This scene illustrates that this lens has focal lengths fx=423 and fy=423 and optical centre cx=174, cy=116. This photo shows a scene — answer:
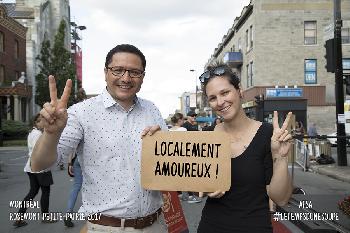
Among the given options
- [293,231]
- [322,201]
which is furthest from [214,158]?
[322,201]

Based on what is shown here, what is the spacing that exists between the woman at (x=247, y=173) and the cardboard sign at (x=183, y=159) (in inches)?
4.3

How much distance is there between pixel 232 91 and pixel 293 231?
4.54m

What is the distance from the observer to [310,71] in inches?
1394

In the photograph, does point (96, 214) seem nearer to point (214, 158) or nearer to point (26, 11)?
point (214, 158)

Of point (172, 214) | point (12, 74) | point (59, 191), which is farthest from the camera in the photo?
point (12, 74)

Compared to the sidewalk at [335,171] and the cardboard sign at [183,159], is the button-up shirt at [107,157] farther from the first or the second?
the sidewalk at [335,171]

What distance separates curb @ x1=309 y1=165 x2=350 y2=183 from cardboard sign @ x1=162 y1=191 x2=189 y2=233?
10415 millimetres

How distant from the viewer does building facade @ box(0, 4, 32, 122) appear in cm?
3833

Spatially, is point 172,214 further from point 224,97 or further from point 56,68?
point 56,68

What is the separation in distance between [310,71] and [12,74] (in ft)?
91.0

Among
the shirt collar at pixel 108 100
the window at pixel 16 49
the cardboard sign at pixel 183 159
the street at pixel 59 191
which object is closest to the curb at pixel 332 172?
the street at pixel 59 191

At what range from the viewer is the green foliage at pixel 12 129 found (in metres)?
36.1

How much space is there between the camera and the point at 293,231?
6621 millimetres

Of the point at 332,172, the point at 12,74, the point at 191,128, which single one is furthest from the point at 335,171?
the point at 12,74
